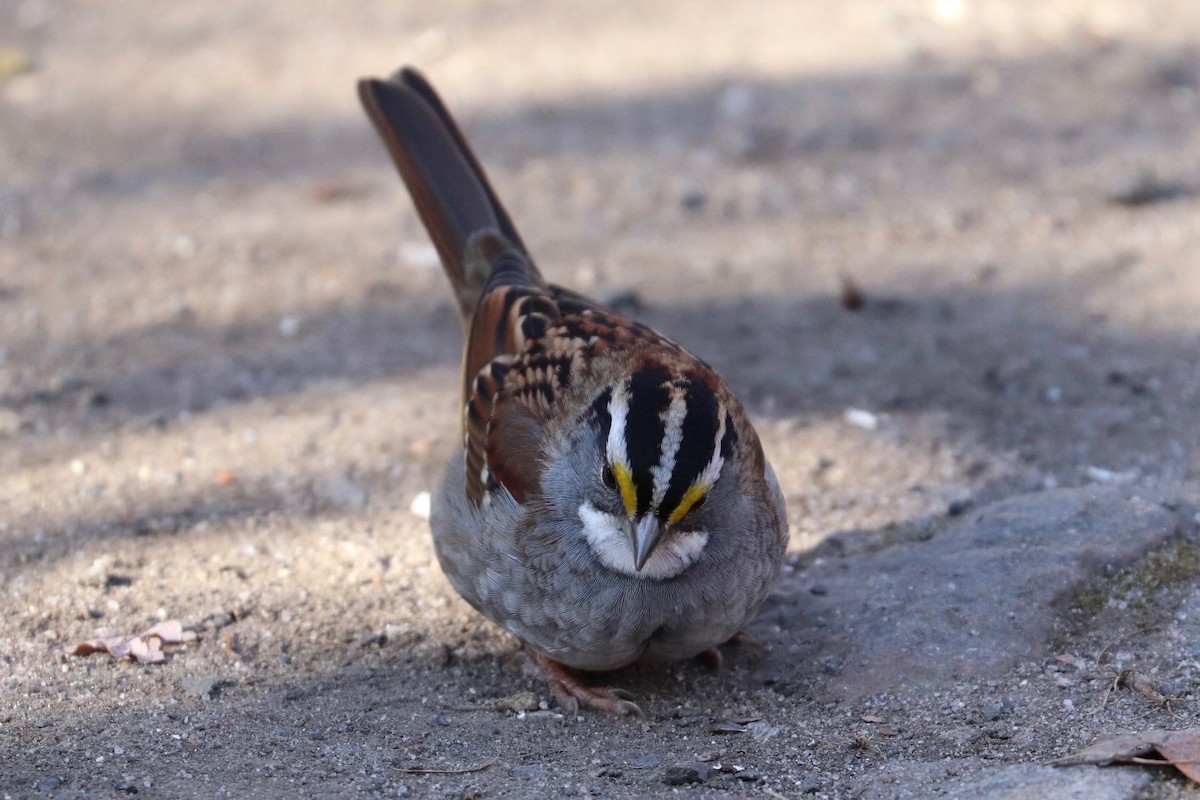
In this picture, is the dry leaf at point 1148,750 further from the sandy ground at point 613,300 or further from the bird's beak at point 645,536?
the bird's beak at point 645,536

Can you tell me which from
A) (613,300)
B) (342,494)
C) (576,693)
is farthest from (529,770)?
(613,300)

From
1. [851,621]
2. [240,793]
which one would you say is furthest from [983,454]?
[240,793]

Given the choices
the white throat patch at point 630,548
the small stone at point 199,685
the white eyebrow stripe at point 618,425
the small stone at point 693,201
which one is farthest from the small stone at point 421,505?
the small stone at point 693,201

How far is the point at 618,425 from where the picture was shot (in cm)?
368

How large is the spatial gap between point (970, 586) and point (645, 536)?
50.2 inches

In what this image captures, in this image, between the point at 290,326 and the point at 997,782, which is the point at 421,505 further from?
the point at 997,782

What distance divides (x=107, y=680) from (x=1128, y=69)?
23.4 feet

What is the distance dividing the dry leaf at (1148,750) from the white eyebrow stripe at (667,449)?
119 cm

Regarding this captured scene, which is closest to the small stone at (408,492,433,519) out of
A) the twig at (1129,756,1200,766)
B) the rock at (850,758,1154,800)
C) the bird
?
the bird

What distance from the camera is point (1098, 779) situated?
10.8 feet

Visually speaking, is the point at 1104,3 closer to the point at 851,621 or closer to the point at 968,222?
the point at 968,222

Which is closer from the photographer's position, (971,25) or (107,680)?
(107,680)

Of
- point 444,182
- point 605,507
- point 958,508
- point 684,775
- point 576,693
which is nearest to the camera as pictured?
point 684,775

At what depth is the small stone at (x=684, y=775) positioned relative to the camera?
11.7 ft
